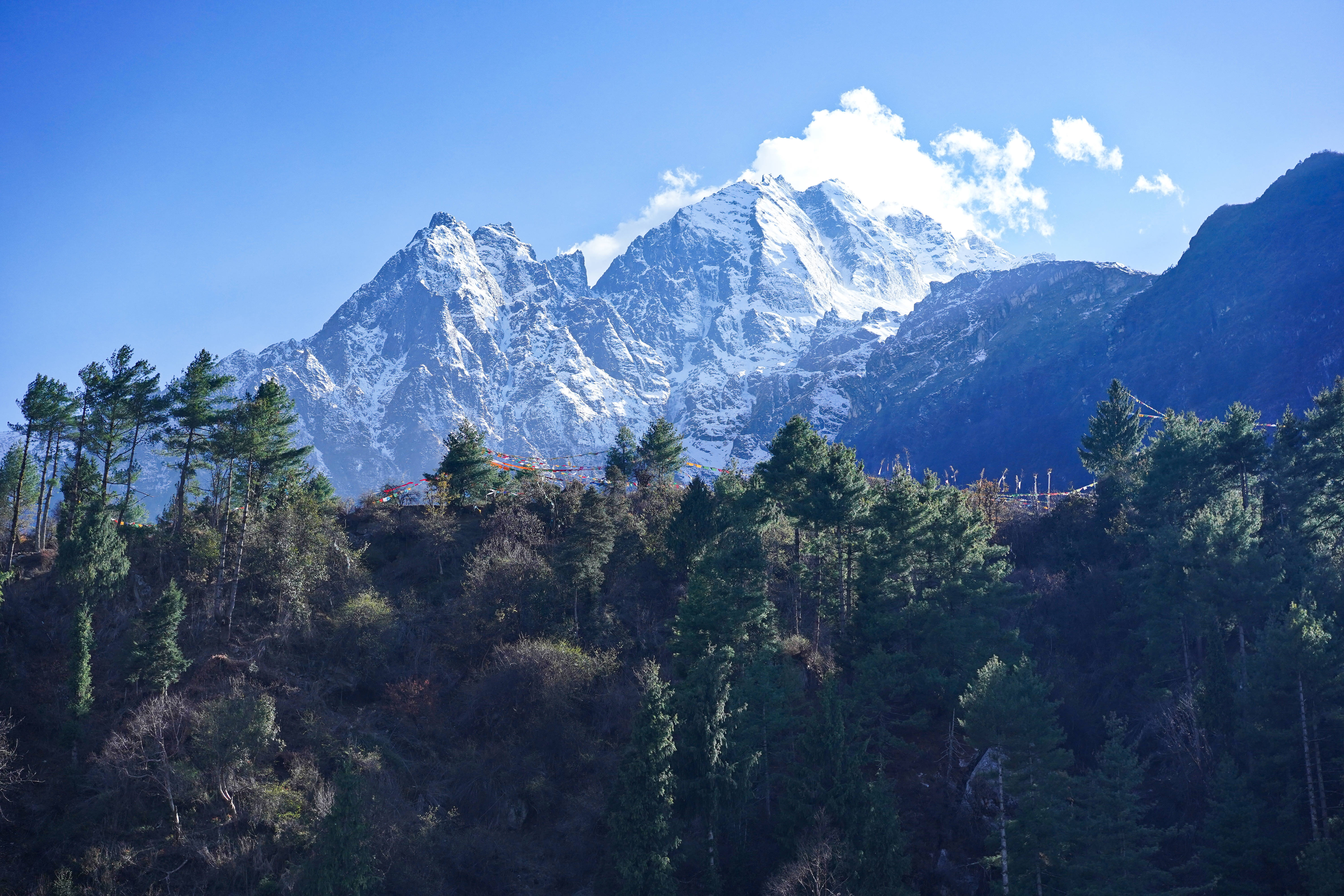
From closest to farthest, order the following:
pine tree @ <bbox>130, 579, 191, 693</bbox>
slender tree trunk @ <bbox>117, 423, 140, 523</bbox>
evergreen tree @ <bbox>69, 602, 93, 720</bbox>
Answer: evergreen tree @ <bbox>69, 602, 93, 720</bbox>
pine tree @ <bbox>130, 579, 191, 693</bbox>
slender tree trunk @ <bbox>117, 423, 140, 523</bbox>

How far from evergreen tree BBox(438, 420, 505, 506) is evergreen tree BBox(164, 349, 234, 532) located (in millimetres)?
15385

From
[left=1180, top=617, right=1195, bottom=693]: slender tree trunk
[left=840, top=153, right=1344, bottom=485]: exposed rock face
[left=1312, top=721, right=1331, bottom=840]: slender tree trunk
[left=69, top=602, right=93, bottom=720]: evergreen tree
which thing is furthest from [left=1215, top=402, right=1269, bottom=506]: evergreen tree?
[left=840, top=153, right=1344, bottom=485]: exposed rock face

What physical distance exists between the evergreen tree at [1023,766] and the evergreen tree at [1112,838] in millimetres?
829

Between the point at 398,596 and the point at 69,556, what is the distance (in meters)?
16.7

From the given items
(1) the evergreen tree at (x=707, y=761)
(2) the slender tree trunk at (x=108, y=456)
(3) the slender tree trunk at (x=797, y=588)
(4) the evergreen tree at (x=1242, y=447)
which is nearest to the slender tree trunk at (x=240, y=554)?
(2) the slender tree trunk at (x=108, y=456)

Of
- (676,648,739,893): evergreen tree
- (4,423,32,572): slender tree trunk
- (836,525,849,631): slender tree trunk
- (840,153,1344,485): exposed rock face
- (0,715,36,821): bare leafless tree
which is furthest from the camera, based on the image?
(840,153,1344,485): exposed rock face

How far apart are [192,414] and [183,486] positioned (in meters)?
4.79

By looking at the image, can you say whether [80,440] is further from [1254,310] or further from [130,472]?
[1254,310]

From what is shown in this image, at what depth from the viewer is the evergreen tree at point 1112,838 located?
→ 29.1 metres

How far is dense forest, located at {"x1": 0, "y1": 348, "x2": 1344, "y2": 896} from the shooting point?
32.6m

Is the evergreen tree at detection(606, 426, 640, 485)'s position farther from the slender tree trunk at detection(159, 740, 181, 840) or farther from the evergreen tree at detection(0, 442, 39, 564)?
the evergreen tree at detection(0, 442, 39, 564)

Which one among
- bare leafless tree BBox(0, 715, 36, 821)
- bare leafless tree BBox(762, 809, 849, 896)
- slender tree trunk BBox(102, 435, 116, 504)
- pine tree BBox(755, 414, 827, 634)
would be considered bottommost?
bare leafless tree BBox(762, 809, 849, 896)

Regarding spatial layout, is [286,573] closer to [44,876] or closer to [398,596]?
[398,596]

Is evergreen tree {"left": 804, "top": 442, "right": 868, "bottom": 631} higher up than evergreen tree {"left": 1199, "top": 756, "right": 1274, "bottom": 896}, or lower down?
higher up
